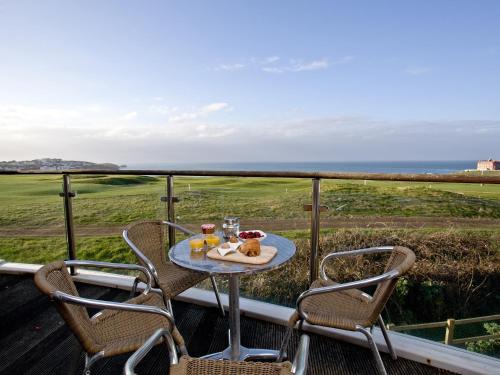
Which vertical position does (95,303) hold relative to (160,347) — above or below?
above

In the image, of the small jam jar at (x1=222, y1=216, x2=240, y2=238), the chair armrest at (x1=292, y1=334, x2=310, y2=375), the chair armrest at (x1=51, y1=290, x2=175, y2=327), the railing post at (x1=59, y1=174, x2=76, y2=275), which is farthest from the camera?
the railing post at (x1=59, y1=174, x2=76, y2=275)

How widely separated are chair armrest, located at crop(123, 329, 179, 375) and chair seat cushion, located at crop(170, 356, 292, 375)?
6 cm

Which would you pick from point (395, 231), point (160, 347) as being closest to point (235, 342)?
point (160, 347)

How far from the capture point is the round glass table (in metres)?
1.33

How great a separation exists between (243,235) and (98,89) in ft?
22.4

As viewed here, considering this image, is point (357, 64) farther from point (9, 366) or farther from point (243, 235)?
point (9, 366)

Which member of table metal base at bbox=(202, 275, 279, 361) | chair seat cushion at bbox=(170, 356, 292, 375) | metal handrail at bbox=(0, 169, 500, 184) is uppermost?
metal handrail at bbox=(0, 169, 500, 184)

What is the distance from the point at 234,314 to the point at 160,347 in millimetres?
724

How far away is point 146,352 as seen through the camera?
3.08 ft

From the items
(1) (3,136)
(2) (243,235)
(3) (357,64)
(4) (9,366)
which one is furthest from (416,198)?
(1) (3,136)

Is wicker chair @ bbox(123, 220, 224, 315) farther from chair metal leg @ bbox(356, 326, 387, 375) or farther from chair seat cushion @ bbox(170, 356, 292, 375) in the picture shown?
chair metal leg @ bbox(356, 326, 387, 375)

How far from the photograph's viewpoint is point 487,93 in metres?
14.1

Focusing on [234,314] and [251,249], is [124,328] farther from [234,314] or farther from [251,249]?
[251,249]

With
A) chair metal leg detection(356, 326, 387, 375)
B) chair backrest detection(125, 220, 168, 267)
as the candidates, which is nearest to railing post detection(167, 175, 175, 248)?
chair backrest detection(125, 220, 168, 267)
